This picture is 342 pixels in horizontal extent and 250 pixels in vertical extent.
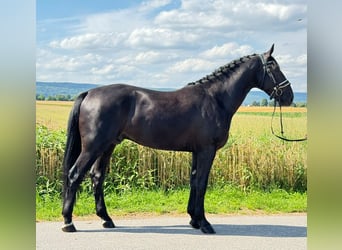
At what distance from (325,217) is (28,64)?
1.41 metres

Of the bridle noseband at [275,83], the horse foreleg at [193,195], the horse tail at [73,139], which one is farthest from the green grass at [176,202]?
the bridle noseband at [275,83]

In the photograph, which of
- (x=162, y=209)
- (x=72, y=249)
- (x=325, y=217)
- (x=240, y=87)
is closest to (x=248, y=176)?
(x=162, y=209)

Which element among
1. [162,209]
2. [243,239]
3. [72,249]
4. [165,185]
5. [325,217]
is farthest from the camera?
[165,185]

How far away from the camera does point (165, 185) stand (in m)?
8.86

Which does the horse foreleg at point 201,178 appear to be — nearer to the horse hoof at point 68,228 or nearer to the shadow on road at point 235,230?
the shadow on road at point 235,230

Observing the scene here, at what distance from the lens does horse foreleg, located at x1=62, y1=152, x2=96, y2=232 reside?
5.76 m

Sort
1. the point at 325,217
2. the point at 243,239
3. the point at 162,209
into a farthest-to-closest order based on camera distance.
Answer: the point at 162,209
the point at 243,239
the point at 325,217

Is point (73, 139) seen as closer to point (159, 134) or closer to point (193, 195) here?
point (159, 134)

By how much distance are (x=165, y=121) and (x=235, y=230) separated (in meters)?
1.84

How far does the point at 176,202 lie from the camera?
798cm

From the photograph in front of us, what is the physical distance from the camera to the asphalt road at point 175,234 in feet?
17.1

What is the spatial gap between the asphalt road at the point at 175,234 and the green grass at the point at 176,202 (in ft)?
1.49

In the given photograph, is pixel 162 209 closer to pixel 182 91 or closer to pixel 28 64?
pixel 182 91

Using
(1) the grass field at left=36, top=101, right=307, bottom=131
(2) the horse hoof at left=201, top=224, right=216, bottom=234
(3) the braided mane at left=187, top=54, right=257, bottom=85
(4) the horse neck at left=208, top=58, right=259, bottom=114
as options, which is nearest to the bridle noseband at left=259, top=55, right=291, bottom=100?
(4) the horse neck at left=208, top=58, right=259, bottom=114
